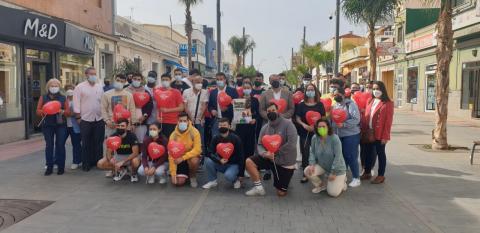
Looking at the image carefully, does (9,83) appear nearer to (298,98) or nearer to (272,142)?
(298,98)

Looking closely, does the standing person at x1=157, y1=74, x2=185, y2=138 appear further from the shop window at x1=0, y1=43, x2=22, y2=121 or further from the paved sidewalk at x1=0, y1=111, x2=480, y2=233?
the shop window at x1=0, y1=43, x2=22, y2=121

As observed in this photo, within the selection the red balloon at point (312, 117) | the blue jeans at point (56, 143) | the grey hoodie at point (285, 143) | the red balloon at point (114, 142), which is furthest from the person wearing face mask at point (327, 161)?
the blue jeans at point (56, 143)

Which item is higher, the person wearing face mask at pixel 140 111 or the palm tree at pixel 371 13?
the palm tree at pixel 371 13

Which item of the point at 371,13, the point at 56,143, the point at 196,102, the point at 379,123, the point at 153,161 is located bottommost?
the point at 153,161

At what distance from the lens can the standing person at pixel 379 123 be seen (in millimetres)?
7430

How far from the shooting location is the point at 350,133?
739 centimetres

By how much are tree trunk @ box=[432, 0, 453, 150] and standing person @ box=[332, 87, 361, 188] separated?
15.8 feet

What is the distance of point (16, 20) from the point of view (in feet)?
37.8

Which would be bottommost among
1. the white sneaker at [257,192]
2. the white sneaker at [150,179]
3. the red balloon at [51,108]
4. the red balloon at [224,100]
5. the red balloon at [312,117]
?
the white sneaker at [257,192]

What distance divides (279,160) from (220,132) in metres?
1.04

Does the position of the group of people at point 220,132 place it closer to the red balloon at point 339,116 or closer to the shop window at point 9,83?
the red balloon at point 339,116

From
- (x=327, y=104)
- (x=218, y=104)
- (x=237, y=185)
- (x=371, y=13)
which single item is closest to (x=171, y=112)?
(x=218, y=104)

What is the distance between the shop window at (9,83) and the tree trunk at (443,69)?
11269mm

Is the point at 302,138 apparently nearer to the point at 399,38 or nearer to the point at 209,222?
the point at 209,222
